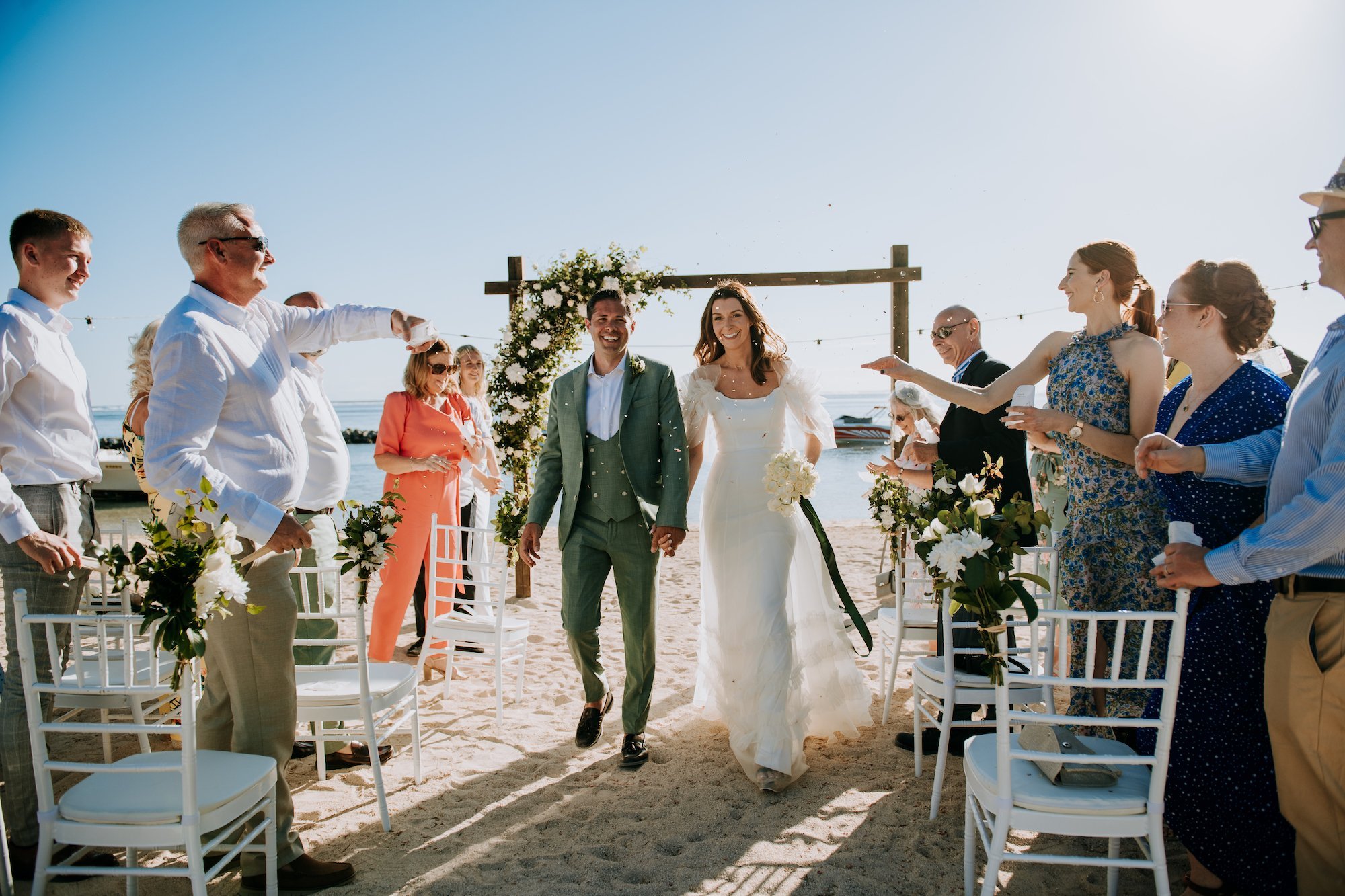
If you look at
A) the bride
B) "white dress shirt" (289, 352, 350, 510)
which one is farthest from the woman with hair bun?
"white dress shirt" (289, 352, 350, 510)

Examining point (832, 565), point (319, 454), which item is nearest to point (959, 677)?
point (832, 565)

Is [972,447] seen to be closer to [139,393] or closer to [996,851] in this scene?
[996,851]

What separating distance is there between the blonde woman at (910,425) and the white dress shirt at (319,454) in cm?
295

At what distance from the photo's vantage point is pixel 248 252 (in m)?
3.02

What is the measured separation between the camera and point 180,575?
2.41 meters

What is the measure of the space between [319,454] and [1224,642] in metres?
4.12

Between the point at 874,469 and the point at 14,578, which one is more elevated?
the point at 874,469

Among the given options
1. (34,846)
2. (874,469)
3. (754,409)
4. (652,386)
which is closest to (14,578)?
(34,846)

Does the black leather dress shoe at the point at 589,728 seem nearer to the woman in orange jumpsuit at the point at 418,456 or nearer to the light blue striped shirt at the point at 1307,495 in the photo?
the woman in orange jumpsuit at the point at 418,456

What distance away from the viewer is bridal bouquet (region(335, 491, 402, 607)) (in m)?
3.64

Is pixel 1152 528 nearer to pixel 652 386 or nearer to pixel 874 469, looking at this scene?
pixel 874 469

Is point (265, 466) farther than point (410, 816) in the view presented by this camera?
No

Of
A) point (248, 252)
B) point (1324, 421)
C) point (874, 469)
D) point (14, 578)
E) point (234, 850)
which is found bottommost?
point (234, 850)

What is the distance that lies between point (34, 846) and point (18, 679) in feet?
2.16
